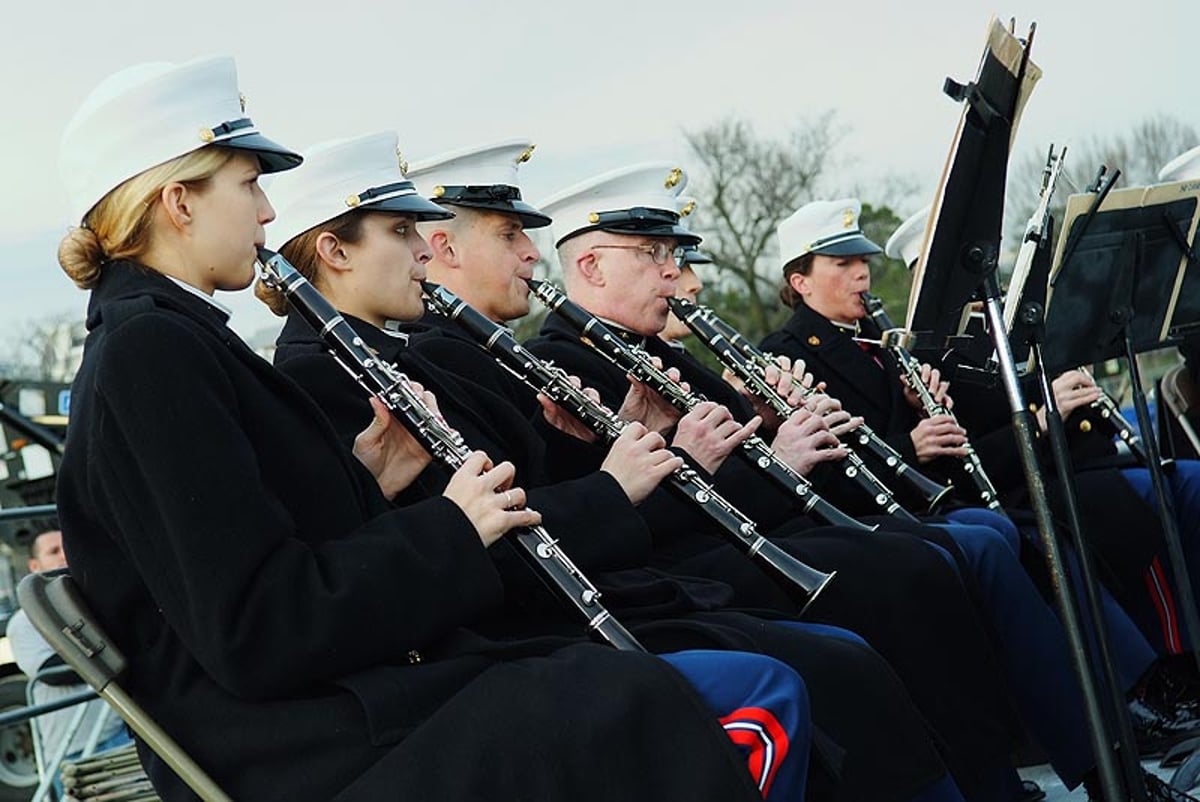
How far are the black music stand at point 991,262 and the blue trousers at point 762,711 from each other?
37.2 inches

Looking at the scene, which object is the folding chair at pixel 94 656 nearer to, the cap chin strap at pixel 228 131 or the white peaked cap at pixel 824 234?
the cap chin strap at pixel 228 131

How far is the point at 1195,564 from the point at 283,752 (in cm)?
473

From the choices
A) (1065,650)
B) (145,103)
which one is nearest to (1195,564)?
(1065,650)

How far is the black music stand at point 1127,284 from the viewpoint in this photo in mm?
4465

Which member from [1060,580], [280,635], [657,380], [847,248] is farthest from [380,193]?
[847,248]

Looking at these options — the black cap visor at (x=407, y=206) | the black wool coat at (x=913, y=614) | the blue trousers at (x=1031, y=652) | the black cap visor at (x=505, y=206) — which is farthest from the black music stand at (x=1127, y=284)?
the black cap visor at (x=407, y=206)

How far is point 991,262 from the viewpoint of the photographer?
→ 367 centimetres

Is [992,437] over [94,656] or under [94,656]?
under

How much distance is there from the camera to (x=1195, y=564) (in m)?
6.34

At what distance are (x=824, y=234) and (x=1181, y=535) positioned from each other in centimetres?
203

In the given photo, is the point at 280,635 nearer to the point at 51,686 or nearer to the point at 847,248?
the point at 51,686

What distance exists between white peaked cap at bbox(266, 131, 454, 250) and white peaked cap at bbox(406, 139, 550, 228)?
77 centimetres

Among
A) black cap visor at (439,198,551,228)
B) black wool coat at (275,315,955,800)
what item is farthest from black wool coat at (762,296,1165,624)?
black wool coat at (275,315,955,800)

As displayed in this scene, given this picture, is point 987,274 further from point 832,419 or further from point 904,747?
point 832,419
